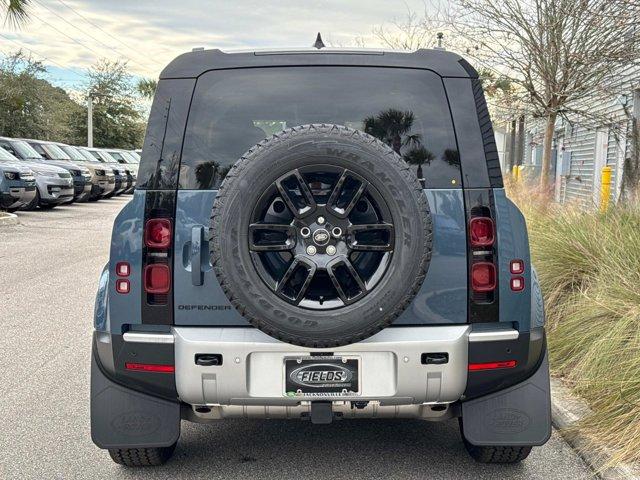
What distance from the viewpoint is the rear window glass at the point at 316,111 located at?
132 inches

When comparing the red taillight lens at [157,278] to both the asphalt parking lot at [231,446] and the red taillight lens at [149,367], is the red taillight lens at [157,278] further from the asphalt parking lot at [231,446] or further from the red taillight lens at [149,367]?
the asphalt parking lot at [231,446]

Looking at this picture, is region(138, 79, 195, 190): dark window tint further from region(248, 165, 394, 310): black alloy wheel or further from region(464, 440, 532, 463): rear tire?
region(464, 440, 532, 463): rear tire

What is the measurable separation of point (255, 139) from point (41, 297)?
6.02m

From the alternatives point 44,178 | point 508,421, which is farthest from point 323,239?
point 44,178

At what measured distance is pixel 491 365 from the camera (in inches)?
132

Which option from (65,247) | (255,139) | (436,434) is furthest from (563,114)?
(255,139)

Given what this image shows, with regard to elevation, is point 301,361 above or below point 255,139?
below

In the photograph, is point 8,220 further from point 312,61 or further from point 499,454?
point 499,454

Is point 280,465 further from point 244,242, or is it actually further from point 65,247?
point 65,247

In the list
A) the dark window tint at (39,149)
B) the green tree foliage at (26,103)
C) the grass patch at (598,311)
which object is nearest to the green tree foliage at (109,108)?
the green tree foliage at (26,103)

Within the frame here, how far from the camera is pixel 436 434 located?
4379mm

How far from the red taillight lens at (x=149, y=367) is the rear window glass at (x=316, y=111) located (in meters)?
0.79

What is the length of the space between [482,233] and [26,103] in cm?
3871

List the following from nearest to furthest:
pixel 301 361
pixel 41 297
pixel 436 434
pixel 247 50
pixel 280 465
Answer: pixel 301 361 → pixel 247 50 → pixel 280 465 → pixel 436 434 → pixel 41 297
